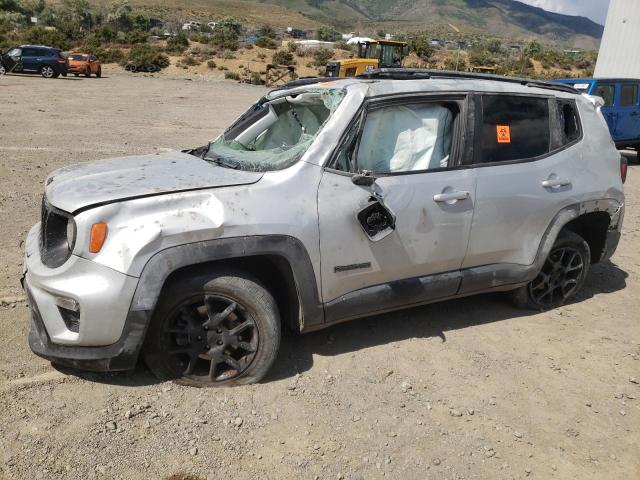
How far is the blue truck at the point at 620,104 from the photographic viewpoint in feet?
41.7

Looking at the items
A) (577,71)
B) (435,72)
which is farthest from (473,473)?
(577,71)

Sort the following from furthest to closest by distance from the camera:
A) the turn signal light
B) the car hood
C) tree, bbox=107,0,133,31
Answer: tree, bbox=107,0,133,31 < the car hood < the turn signal light

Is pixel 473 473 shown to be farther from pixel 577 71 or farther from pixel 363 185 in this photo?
pixel 577 71

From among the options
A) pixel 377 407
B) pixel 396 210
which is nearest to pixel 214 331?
pixel 377 407

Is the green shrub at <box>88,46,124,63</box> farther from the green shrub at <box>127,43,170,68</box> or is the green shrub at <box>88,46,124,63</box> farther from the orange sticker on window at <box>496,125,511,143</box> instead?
the orange sticker on window at <box>496,125,511,143</box>

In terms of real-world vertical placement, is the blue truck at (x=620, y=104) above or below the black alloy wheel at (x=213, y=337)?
above

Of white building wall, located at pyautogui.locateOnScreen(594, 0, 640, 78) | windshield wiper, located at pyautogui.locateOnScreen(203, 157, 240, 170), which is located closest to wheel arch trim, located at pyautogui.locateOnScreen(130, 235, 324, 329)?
windshield wiper, located at pyautogui.locateOnScreen(203, 157, 240, 170)

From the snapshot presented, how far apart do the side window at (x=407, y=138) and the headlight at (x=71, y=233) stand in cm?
168

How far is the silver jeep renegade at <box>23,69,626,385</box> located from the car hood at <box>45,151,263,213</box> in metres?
0.02

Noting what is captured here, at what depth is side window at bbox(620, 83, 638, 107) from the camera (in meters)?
13.0

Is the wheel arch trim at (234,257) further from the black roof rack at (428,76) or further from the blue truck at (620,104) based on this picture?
the blue truck at (620,104)

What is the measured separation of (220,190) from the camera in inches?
127

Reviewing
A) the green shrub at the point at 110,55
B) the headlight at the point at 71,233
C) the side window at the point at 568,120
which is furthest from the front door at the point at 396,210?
the green shrub at the point at 110,55

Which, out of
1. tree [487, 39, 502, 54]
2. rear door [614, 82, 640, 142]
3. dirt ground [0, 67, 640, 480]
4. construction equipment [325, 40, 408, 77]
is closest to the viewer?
dirt ground [0, 67, 640, 480]
